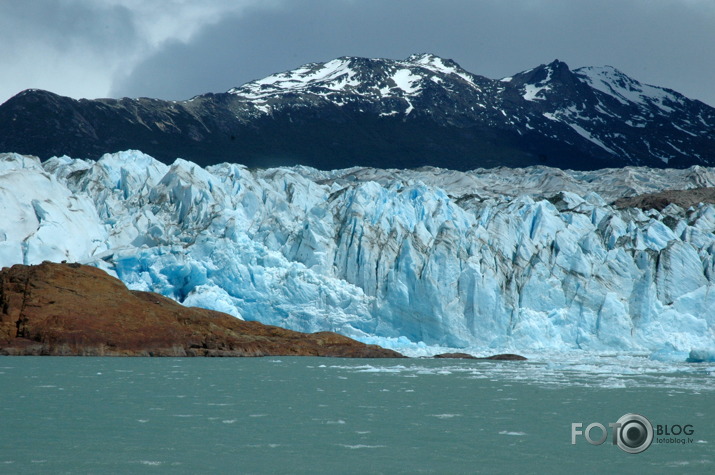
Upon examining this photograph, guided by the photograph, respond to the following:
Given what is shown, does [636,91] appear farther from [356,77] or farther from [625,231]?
[625,231]

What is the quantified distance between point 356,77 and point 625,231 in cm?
9971

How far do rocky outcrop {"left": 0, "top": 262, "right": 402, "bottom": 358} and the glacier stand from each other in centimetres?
326

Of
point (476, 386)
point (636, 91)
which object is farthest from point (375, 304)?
point (636, 91)

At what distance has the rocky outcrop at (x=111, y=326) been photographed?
108 feet

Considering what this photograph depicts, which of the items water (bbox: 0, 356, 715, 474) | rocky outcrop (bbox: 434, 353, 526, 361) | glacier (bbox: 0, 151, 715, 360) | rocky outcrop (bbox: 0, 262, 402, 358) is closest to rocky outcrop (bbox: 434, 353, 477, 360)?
rocky outcrop (bbox: 434, 353, 526, 361)

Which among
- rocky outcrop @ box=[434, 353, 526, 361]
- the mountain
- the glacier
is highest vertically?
the mountain

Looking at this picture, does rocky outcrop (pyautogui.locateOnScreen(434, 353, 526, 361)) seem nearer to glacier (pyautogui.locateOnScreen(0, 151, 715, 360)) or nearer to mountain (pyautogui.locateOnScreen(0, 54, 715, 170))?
glacier (pyautogui.locateOnScreen(0, 151, 715, 360))

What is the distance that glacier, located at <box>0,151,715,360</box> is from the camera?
40250 millimetres

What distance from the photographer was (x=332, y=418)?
16.0 metres

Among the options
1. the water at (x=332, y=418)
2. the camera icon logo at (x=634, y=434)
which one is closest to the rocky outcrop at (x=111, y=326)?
the water at (x=332, y=418)

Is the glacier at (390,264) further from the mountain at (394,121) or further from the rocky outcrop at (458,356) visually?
the mountain at (394,121)

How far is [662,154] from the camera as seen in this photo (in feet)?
409

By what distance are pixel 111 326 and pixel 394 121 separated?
99.8m

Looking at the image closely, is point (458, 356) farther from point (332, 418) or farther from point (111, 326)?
point (332, 418)
